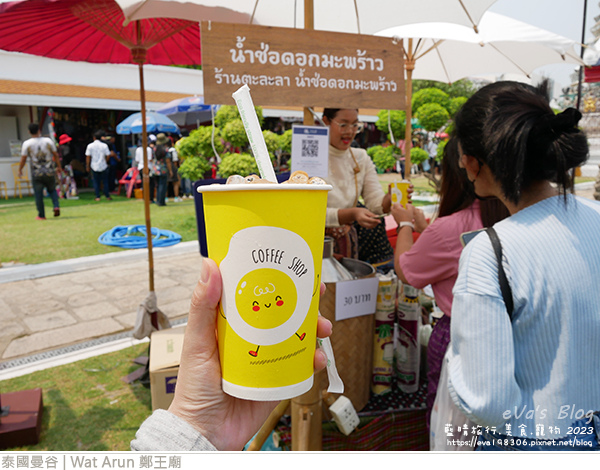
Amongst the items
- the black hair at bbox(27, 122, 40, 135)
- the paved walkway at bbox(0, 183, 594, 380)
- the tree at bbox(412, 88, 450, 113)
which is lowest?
the paved walkway at bbox(0, 183, 594, 380)

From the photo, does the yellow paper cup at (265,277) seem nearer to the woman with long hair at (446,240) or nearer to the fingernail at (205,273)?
the fingernail at (205,273)

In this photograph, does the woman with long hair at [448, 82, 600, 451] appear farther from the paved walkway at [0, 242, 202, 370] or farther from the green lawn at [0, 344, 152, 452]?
the paved walkway at [0, 242, 202, 370]

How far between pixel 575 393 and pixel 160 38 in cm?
286

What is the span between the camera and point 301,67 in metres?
1.78

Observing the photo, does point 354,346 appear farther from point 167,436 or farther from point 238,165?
point 238,165

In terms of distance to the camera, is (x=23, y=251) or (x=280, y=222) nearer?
(x=280, y=222)

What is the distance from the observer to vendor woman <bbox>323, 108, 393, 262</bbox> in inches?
98.3

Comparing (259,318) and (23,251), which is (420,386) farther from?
(23,251)

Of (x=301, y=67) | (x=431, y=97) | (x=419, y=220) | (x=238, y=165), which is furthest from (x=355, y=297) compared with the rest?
(x=431, y=97)

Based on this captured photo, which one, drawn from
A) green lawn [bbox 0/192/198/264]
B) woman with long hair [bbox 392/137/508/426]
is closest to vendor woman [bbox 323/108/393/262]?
woman with long hair [bbox 392/137/508/426]

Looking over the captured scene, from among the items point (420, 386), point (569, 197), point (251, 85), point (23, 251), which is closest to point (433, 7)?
point (251, 85)

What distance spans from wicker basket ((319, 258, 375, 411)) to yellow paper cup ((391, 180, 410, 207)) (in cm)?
61

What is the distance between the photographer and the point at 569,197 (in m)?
1.24

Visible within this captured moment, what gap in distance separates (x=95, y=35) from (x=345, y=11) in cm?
194
